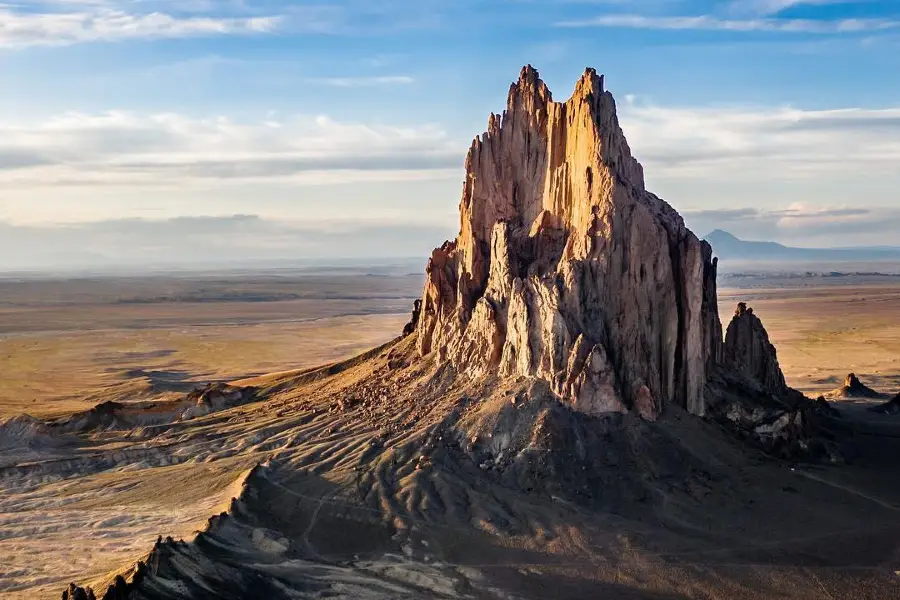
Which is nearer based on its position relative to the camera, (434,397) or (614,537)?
(614,537)

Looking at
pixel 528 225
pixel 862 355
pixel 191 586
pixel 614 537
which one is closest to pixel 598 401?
pixel 614 537

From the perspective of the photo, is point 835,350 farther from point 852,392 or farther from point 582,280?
point 582,280

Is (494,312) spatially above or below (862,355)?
above

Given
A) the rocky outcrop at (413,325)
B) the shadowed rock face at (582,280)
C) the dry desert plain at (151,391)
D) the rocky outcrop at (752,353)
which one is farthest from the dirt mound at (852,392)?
the rocky outcrop at (413,325)

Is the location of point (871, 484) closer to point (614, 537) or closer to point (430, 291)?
point (614, 537)

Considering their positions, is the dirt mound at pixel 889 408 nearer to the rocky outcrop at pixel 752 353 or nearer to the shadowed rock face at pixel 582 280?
the rocky outcrop at pixel 752 353

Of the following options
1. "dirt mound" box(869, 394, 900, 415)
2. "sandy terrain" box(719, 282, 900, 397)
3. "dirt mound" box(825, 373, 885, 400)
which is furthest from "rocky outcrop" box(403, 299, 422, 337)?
"sandy terrain" box(719, 282, 900, 397)
